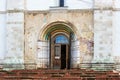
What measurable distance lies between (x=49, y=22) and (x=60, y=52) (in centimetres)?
289

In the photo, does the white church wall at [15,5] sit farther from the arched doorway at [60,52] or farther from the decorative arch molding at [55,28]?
the arched doorway at [60,52]

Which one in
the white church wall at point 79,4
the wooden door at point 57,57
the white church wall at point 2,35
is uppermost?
the white church wall at point 79,4

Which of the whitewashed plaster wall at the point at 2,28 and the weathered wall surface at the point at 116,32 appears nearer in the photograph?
the weathered wall surface at the point at 116,32

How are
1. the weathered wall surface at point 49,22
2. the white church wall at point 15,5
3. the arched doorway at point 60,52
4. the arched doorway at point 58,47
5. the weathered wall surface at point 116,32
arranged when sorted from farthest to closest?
the arched doorway at point 60,52 → the white church wall at point 15,5 → the arched doorway at point 58,47 → the weathered wall surface at point 49,22 → the weathered wall surface at point 116,32

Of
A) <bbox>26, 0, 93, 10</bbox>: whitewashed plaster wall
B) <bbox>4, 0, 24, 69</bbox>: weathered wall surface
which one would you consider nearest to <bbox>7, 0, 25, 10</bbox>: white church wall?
<bbox>4, 0, 24, 69</bbox>: weathered wall surface

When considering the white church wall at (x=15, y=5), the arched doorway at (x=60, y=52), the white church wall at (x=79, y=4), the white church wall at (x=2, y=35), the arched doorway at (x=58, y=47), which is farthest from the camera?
the arched doorway at (x=60, y=52)

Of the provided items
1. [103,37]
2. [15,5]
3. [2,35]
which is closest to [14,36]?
[2,35]

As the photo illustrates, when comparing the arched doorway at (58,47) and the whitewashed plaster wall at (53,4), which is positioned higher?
the whitewashed plaster wall at (53,4)

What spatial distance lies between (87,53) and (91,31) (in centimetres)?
167

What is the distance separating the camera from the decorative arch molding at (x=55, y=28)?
3359 cm

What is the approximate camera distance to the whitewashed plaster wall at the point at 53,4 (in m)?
33.5

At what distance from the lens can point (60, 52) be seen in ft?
116

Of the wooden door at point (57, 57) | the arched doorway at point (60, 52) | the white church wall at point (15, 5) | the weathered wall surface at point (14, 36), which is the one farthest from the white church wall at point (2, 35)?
the wooden door at point (57, 57)

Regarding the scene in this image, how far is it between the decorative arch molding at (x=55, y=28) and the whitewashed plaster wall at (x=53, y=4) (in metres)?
1.33
